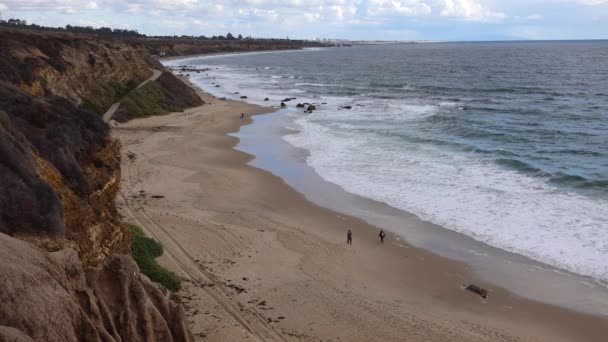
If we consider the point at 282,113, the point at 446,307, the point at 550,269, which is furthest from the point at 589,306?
the point at 282,113

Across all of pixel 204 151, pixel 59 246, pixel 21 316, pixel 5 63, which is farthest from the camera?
pixel 204 151

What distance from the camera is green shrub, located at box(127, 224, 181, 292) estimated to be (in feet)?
52.7

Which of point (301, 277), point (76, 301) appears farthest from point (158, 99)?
point (76, 301)

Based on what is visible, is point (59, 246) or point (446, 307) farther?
point (446, 307)

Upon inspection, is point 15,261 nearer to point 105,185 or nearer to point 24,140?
point 24,140

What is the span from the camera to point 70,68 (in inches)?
1758

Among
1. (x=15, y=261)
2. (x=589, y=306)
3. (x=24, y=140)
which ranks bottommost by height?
(x=589, y=306)

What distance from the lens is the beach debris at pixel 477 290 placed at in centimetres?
1836

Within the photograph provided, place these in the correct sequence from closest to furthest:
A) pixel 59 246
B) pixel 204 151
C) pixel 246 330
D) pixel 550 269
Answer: pixel 59 246 < pixel 246 330 < pixel 550 269 < pixel 204 151

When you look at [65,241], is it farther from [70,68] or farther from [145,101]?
[145,101]

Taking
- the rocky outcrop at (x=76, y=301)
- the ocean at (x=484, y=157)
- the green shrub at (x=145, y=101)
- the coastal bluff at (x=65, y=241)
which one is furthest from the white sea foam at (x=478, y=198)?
the green shrub at (x=145, y=101)

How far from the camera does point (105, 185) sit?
48.9 feet

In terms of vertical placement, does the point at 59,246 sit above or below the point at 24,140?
below

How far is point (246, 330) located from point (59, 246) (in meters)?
6.53
